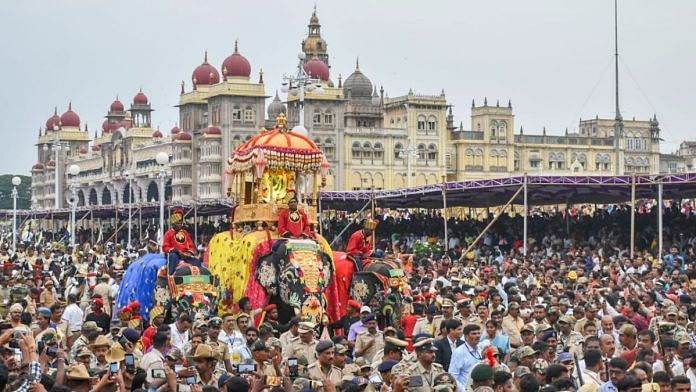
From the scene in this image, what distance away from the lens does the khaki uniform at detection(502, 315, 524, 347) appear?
1459cm

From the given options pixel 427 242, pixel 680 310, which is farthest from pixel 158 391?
pixel 427 242

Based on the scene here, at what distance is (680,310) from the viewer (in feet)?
53.9

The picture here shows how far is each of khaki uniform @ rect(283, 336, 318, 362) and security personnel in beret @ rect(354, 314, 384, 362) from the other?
0.90 meters

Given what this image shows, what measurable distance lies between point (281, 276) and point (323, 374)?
7091mm

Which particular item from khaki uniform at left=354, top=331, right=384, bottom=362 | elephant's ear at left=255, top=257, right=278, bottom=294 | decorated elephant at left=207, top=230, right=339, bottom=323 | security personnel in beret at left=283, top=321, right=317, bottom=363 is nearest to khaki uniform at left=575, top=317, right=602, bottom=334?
khaki uniform at left=354, top=331, right=384, bottom=362

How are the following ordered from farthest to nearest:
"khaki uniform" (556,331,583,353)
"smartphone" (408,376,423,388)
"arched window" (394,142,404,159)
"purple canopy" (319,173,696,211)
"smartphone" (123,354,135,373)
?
"arched window" (394,142,404,159), "purple canopy" (319,173,696,211), "khaki uniform" (556,331,583,353), "smartphone" (123,354,135,373), "smartphone" (408,376,423,388)

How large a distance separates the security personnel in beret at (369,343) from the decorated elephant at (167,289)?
3.13 m

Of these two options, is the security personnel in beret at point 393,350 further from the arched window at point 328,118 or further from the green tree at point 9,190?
the green tree at point 9,190

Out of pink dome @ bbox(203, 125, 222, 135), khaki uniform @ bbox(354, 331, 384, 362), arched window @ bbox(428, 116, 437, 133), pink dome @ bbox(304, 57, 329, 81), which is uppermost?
pink dome @ bbox(304, 57, 329, 81)

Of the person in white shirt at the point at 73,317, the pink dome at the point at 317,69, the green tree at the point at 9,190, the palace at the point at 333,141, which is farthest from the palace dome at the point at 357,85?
the person in white shirt at the point at 73,317

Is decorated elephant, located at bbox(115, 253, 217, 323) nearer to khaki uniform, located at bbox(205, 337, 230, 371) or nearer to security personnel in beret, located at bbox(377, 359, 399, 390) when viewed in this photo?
khaki uniform, located at bbox(205, 337, 230, 371)

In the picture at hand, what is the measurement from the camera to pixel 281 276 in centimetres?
1817

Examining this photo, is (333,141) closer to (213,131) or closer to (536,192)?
(213,131)

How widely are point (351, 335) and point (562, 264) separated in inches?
470
